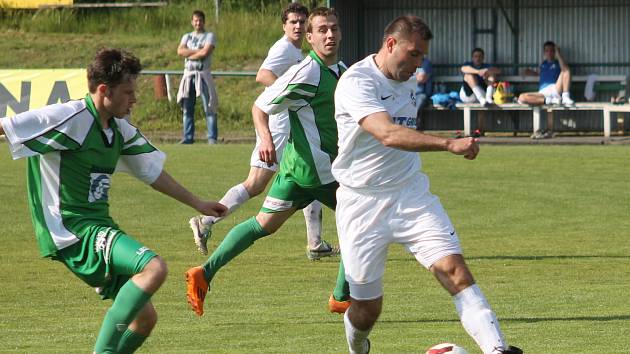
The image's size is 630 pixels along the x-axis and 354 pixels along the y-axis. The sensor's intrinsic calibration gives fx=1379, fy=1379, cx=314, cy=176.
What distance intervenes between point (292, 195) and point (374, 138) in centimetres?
284

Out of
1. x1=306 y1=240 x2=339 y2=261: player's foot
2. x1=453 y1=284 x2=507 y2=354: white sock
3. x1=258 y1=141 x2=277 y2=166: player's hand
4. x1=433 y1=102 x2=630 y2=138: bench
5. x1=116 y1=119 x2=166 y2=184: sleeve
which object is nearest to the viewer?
x1=453 y1=284 x2=507 y2=354: white sock

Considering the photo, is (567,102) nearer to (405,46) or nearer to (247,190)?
(247,190)

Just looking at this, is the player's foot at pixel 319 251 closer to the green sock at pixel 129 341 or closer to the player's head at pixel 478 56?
the green sock at pixel 129 341

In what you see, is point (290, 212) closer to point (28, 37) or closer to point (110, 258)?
point (110, 258)

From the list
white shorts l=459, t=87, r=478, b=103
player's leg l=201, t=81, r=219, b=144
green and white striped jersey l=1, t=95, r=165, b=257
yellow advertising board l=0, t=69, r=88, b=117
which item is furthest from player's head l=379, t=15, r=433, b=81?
white shorts l=459, t=87, r=478, b=103

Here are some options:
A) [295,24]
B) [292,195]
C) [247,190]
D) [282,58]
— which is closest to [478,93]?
[295,24]

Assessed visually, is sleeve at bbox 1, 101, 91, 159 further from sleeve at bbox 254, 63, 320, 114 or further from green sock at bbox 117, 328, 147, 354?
sleeve at bbox 254, 63, 320, 114

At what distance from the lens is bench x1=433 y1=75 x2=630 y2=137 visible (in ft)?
81.3

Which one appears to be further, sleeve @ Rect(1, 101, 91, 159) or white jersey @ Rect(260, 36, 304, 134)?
white jersey @ Rect(260, 36, 304, 134)

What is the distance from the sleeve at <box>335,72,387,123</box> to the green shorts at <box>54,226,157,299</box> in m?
1.21

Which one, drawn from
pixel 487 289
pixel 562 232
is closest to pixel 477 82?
pixel 562 232

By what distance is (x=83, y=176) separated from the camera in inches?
268

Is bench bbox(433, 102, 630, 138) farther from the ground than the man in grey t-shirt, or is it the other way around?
the man in grey t-shirt

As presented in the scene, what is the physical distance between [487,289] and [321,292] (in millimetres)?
1241
